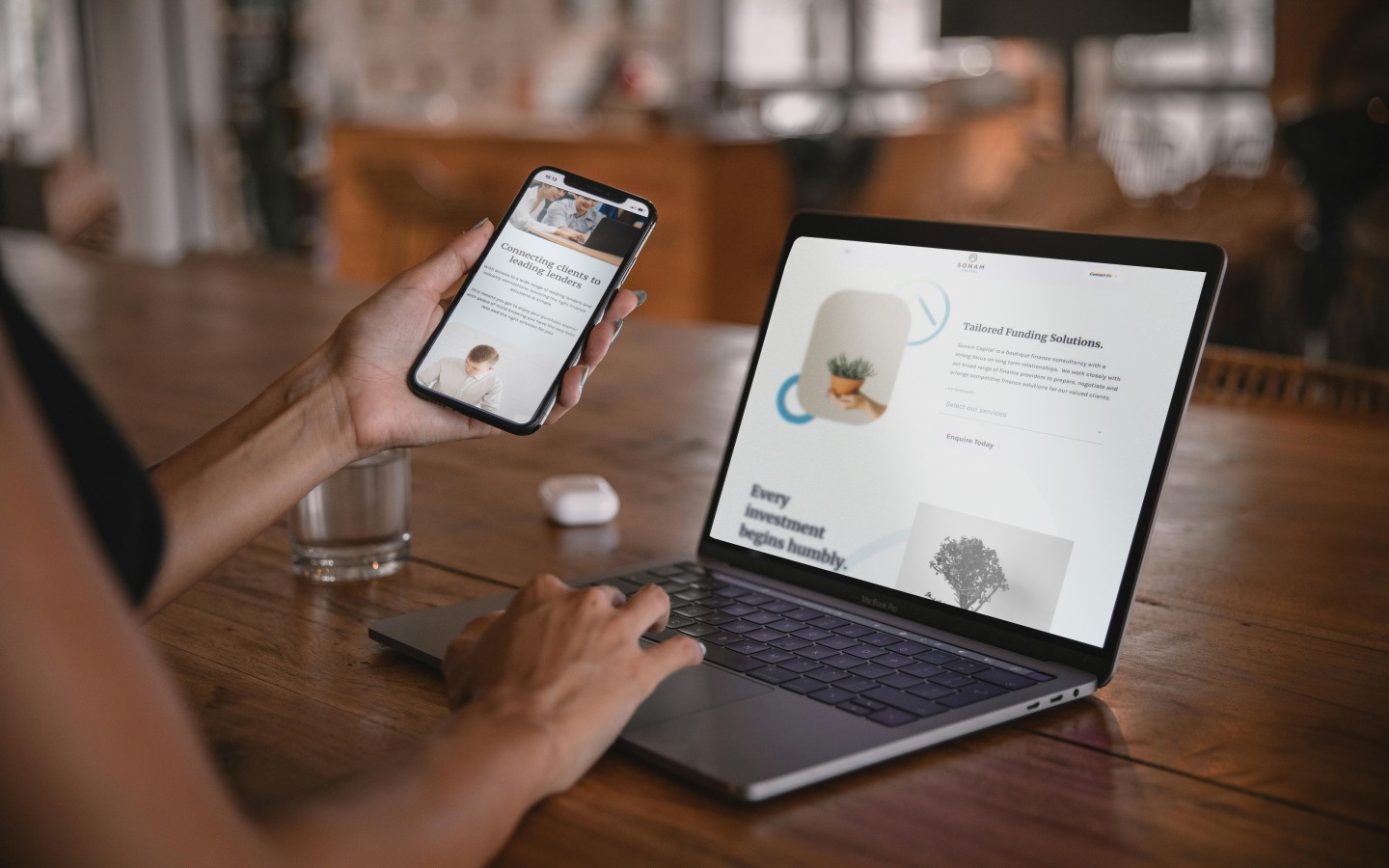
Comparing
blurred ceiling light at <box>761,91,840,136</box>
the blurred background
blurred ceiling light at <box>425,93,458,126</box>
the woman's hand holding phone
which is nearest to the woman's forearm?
the woman's hand holding phone

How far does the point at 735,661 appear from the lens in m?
0.76

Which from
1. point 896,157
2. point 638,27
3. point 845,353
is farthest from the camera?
point 638,27

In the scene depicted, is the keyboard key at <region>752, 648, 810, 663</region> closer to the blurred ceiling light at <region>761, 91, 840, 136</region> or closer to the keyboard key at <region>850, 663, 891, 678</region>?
the keyboard key at <region>850, 663, 891, 678</region>

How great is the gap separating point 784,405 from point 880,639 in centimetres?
21

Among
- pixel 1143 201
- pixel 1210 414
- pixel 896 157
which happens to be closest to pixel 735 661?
pixel 1210 414

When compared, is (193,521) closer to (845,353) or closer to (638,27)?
(845,353)

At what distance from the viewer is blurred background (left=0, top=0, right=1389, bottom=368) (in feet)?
13.9

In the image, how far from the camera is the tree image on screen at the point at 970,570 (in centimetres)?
79

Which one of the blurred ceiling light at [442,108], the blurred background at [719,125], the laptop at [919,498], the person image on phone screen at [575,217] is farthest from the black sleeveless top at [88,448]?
the blurred ceiling light at [442,108]

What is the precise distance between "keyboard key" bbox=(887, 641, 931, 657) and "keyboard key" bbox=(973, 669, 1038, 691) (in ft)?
0.14

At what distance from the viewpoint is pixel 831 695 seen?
0.71m

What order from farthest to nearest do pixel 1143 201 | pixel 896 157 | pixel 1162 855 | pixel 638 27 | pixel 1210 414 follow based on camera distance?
1. pixel 638 27
2. pixel 896 157
3. pixel 1143 201
4. pixel 1210 414
5. pixel 1162 855

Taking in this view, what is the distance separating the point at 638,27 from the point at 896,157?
2.38 metres

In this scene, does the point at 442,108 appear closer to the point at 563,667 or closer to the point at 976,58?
the point at 976,58
